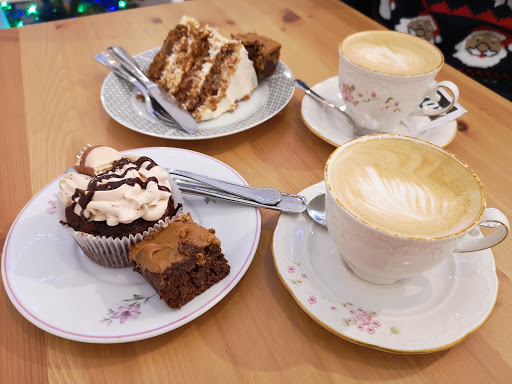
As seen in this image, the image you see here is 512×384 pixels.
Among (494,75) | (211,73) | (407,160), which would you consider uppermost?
(407,160)

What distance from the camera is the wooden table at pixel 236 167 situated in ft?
2.52

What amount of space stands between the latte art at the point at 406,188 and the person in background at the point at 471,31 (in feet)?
5.27

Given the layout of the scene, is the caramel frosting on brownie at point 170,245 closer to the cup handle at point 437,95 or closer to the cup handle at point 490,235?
the cup handle at point 490,235

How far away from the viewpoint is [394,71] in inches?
47.7

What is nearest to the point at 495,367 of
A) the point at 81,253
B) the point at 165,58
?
the point at 81,253

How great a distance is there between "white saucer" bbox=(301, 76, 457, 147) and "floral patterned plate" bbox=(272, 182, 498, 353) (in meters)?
0.43

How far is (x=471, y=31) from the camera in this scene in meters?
2.13

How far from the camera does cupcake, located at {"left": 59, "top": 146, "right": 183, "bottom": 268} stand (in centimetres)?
90

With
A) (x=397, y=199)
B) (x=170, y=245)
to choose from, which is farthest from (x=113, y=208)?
(x=397, y=199)

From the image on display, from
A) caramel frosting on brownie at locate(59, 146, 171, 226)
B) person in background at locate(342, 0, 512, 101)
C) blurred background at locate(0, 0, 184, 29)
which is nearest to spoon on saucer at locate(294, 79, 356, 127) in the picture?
caramel frosting on brownie at locate(59, 146, 171, 226)

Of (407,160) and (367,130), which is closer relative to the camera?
(407,160)

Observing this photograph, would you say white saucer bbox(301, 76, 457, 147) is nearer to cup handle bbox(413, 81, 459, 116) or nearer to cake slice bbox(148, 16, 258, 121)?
Result: cup handle bbox(413, 81, 459, 116)

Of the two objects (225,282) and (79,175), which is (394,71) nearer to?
(225,282)

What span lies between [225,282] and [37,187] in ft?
2.19
